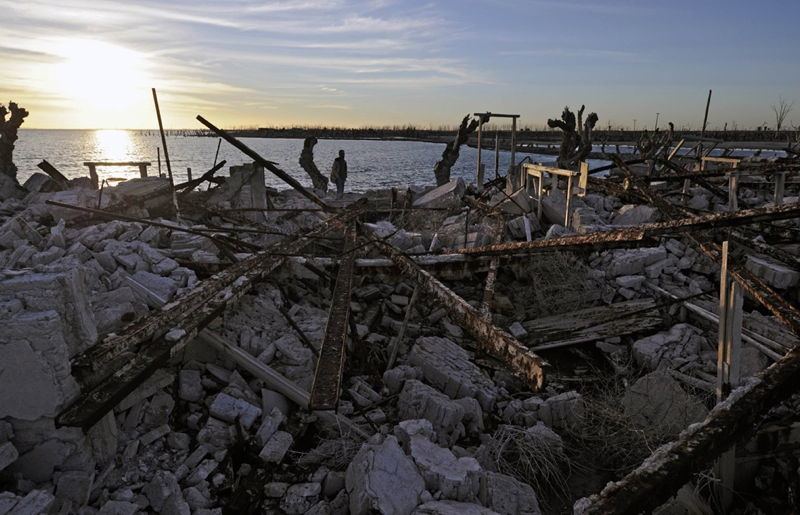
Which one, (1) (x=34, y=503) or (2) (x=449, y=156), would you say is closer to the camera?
(1) (x=34, y=503)

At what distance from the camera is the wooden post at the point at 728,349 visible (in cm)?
351

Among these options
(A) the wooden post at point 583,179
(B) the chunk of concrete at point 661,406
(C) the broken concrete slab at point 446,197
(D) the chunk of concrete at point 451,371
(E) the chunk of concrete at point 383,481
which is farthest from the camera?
(C) the broken concrete slab at point 446,197

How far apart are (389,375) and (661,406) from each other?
276cm

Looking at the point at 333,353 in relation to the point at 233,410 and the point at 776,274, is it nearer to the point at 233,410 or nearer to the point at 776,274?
the point at 233,410

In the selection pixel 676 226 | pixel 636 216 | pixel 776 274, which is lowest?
pixel 776 274

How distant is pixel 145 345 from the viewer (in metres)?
3.62

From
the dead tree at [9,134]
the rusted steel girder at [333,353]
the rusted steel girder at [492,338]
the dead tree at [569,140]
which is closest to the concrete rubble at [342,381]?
the rusted steel girder at [492,338]

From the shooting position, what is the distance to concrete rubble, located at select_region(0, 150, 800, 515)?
274 cm

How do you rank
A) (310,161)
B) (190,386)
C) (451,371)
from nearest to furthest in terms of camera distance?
(190,386) → (451,371) → (310,161)

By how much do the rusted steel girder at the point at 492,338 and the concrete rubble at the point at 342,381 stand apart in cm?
15

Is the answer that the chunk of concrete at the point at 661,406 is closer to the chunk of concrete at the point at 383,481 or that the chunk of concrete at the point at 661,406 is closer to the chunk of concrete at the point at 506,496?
the chunk of concrete at the point at 506,496

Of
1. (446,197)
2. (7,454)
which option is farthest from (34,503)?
(446,197)

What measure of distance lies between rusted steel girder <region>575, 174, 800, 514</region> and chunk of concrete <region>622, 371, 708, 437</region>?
163cm

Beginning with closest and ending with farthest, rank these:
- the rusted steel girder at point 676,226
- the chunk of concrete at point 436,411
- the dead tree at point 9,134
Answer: the rusted steel girder at point 676,226 → the chunk of concrete at point 436,411 → the dead tree at point 9,134
